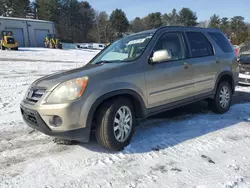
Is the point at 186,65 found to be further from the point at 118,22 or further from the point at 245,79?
the point at 118,22

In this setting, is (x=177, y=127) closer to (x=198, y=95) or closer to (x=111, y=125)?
(x=198, y=95)

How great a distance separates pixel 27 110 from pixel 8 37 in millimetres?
30724

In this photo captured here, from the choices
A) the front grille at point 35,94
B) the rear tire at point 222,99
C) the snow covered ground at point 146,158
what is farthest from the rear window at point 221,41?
the front grille at point 35,94

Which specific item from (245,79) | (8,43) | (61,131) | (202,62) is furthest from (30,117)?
(8,43)

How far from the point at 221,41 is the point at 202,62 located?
1.15 m

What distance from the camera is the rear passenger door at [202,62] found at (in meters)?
4.80

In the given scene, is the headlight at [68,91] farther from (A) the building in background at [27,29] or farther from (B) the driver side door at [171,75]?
(A) the building in background at [27,29]

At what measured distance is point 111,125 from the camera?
3.50m

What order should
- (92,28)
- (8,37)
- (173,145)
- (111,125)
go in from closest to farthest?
(111,125)
(173,145)
(8,37)
(92,28)

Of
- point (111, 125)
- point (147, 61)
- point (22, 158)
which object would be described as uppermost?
point (147, 61)

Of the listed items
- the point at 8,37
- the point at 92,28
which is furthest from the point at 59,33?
the point at 8,37

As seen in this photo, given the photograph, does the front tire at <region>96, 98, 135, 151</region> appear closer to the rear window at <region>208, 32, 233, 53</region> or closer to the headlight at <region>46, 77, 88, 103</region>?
the headlight at <region>46, 77, 88, 103</region>

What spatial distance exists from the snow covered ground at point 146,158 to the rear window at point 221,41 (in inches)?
64.4

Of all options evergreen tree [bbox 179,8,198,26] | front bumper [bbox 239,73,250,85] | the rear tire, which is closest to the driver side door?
the rear tire
